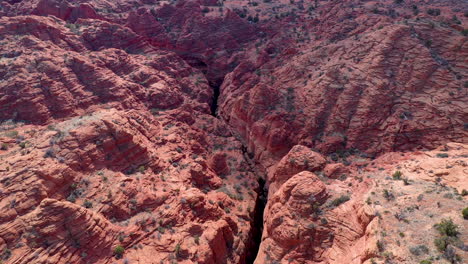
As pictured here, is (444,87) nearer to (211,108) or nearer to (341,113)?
(341,113)

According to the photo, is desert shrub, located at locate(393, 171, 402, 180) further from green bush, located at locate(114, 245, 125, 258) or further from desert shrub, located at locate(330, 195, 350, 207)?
green bush, located at locate(114, 245, 125, 258)

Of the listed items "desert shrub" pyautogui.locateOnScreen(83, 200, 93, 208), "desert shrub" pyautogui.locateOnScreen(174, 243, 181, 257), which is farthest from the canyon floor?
"desert shrub" pyautogui.locateOnScreen(83, 200, 93, 208)

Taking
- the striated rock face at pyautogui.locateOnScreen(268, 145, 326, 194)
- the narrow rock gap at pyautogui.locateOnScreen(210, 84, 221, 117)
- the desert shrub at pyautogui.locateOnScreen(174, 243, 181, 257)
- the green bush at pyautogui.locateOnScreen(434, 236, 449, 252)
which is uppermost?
the green bush at pyautogui.locateOnScreen(434, 236, 449, 252)

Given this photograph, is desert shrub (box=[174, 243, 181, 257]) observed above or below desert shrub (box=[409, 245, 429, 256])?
below

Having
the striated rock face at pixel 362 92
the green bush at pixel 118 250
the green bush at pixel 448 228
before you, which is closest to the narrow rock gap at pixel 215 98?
the striated rock face at pixel 362 92

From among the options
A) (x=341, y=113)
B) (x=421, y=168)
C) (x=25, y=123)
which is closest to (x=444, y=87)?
(x=341, y=113)

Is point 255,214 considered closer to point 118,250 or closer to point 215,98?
point 118,250

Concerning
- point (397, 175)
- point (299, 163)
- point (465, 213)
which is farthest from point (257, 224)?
point (465, 213)

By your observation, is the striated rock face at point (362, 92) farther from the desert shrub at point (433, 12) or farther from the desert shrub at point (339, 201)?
the desert shrub at point (339, 201)
